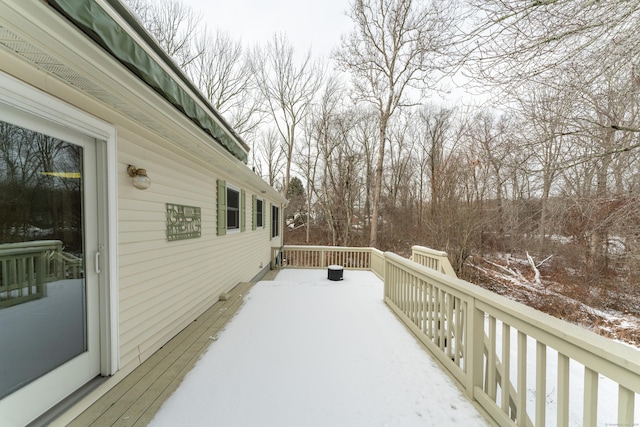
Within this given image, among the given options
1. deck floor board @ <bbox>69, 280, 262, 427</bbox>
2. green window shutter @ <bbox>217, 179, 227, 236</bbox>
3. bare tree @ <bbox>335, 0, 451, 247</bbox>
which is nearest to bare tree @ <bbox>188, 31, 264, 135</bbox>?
bare tree @ <bbox>335, 0, 451, 247</bbox>

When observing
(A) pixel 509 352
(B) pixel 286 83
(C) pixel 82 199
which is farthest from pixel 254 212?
(B) pixel 286 83

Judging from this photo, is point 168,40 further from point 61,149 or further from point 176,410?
point 176,410

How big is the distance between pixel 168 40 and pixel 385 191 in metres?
14.3

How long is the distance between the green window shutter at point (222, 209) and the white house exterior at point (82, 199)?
1.45 metres

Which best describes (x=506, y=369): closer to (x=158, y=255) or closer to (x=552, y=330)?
(x=552, y=330)

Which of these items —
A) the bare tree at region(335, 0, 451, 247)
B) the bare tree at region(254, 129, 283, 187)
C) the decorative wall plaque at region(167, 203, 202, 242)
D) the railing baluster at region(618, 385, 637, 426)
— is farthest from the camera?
the bare tree at region(254, 129, 283, 187)

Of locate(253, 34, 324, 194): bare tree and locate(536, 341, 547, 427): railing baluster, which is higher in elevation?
locate(253, 34, 324, 194): bare tree

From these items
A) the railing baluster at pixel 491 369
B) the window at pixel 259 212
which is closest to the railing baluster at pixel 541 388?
the railing baluster at pixel 491 369

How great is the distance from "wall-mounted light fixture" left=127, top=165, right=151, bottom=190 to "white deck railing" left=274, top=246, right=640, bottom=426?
2992mm

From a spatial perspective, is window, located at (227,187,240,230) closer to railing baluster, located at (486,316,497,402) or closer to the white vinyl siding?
the white vinyl siding

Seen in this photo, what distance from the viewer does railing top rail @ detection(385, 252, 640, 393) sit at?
3.50ft

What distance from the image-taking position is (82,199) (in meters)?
1.98

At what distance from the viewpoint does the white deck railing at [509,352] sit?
1.13 m

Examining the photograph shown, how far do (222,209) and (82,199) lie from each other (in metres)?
2.81
